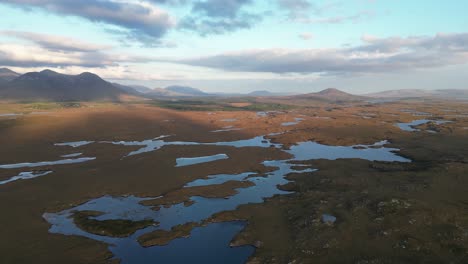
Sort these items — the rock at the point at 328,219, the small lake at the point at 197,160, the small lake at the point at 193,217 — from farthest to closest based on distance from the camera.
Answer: the small lake at the point at 197,160 → the rock at the point at 328,219 → the small lake at the point at 193,217

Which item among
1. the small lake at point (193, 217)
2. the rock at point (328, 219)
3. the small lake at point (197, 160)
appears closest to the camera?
the small lake at point (193, 217)

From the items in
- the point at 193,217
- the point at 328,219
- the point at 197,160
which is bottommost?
the point at 193,217

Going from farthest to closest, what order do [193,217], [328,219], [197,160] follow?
[197,160] < [193,217] < [328,219]

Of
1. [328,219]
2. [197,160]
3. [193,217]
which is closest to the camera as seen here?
[328,219]

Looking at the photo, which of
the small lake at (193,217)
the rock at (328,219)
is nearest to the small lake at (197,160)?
the small lake at (193,217)

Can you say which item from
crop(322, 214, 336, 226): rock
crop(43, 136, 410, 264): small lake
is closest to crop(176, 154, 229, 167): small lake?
crop(43, 136, 410, 264): small lake

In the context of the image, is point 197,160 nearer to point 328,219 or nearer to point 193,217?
point 193,217

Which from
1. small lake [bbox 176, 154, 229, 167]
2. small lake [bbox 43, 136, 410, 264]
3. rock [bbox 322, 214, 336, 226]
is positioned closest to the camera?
small lake [bbox 43, 136, 410, 264]

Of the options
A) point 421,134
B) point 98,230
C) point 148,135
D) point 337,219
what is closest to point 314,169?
point 337,219

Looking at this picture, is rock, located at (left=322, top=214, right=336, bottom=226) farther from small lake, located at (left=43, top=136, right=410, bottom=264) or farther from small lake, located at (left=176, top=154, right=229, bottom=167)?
small lake, located at (left=176, top=154, right=229, bottom=167)

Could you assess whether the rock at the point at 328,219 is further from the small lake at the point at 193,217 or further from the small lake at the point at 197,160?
the small lake at the point at 197,160

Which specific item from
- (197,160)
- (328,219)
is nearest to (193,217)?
(328,219)

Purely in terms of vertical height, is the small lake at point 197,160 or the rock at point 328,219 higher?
the small lake at point 197,160
